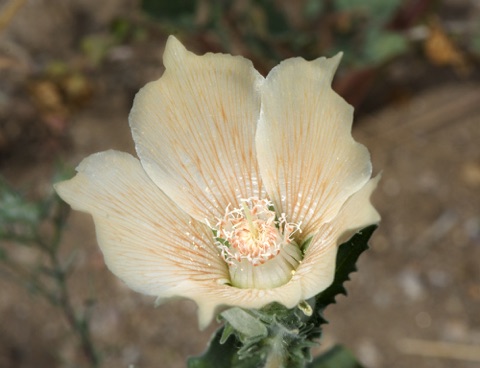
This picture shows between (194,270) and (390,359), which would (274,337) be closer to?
(194,270)

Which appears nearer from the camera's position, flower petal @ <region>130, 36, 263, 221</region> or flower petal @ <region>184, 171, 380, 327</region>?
flower petal @ <region>184, 171, 380, 327</region>

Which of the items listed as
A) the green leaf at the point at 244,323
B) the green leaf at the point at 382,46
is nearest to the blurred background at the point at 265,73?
the green leaf at the point at 382,46

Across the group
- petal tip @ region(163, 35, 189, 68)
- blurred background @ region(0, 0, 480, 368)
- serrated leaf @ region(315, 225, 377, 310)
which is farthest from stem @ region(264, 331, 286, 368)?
blurred background @ region(0, 0, 480, 368)

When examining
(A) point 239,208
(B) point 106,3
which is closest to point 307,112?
(A) point 239,208

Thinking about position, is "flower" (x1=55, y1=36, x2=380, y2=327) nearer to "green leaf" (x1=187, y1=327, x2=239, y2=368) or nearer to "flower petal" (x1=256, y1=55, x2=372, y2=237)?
"flower petal" (x1=256, y1=55, x2=372, y2=237)

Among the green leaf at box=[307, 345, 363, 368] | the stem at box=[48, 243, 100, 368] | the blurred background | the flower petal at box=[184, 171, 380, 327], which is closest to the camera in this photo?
the flower petal at box=[184, 171, 380, 327]

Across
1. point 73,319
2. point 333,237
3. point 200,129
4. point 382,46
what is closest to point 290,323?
point 333,237

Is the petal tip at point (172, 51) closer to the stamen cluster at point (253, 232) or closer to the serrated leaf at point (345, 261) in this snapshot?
the stamen cluster at point (253, 232)
